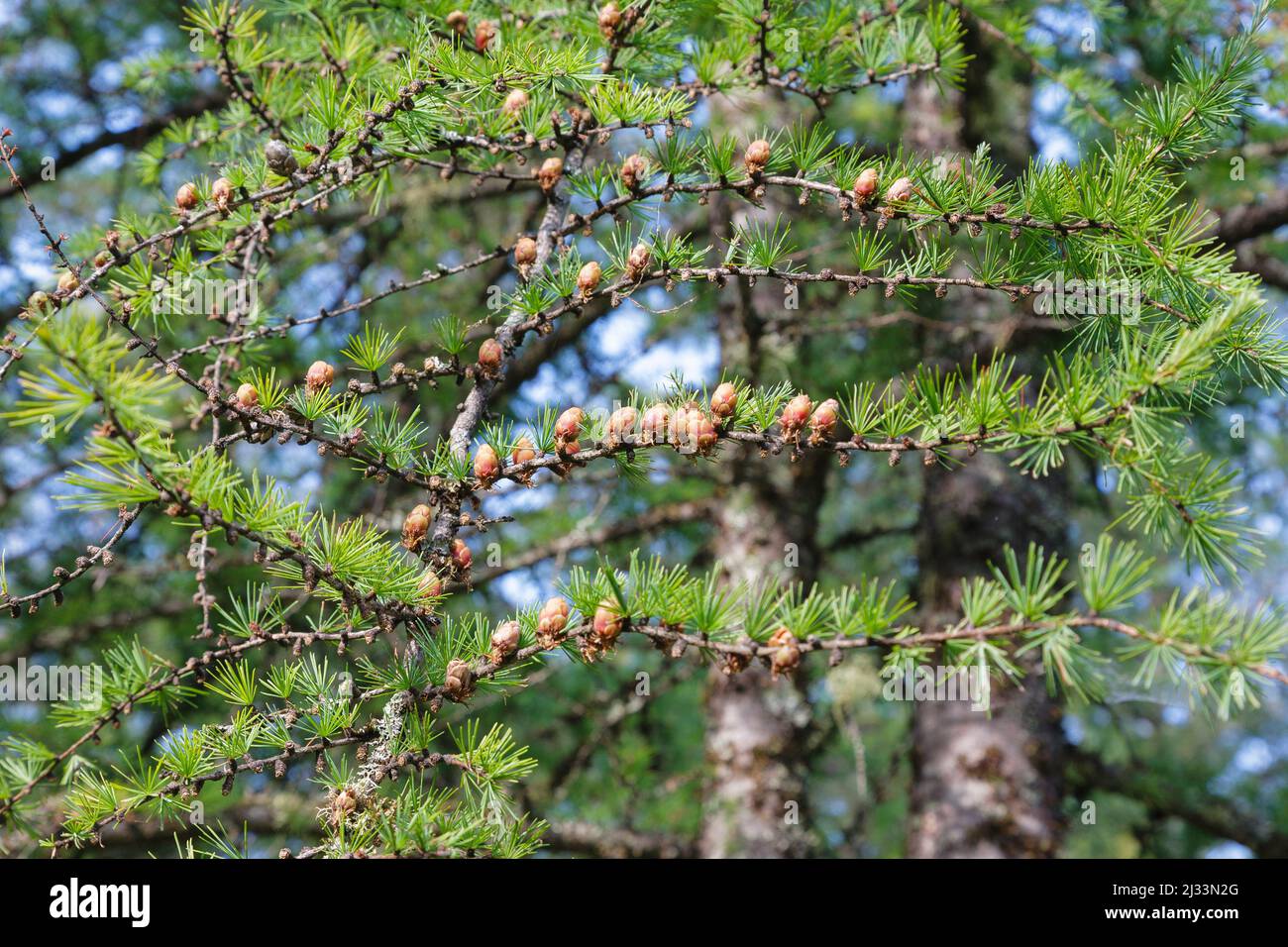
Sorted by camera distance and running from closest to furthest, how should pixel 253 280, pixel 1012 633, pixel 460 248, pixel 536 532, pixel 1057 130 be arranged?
pixel 1012 633 → pixel 253 280 → pixel 536 532 → pixel 1057 130 → pixel 460 248

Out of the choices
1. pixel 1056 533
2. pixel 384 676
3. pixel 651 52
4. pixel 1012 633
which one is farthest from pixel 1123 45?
pixel 384 676

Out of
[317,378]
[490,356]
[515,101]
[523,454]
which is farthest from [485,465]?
[515,101]

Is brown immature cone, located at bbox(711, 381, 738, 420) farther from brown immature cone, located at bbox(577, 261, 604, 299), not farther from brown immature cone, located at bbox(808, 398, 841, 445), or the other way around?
brown immature cone, located at bbox(577, 261, 604, 299)

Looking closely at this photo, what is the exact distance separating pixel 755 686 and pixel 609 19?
250 cm

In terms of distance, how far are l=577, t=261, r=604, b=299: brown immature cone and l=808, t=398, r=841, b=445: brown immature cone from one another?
446 mm

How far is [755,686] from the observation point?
3514 millimetres

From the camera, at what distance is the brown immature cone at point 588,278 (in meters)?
1.57

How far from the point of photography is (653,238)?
1.66 meters

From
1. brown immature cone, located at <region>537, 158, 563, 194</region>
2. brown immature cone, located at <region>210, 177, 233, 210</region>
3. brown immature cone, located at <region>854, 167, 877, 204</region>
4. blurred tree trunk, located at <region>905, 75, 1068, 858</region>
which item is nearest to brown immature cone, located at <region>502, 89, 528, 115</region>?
brown immature cone, located at <region>537, 158, 563, 194</region>

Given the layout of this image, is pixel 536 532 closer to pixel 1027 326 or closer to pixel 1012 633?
pixel 1027 326

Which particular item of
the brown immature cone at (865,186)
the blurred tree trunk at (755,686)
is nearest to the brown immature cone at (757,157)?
the brown immature cone at (865,186)

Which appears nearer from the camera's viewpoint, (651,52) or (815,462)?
(651,52)

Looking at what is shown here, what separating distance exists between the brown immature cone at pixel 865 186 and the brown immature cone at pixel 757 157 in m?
0.17

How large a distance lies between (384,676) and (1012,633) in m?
1.01
